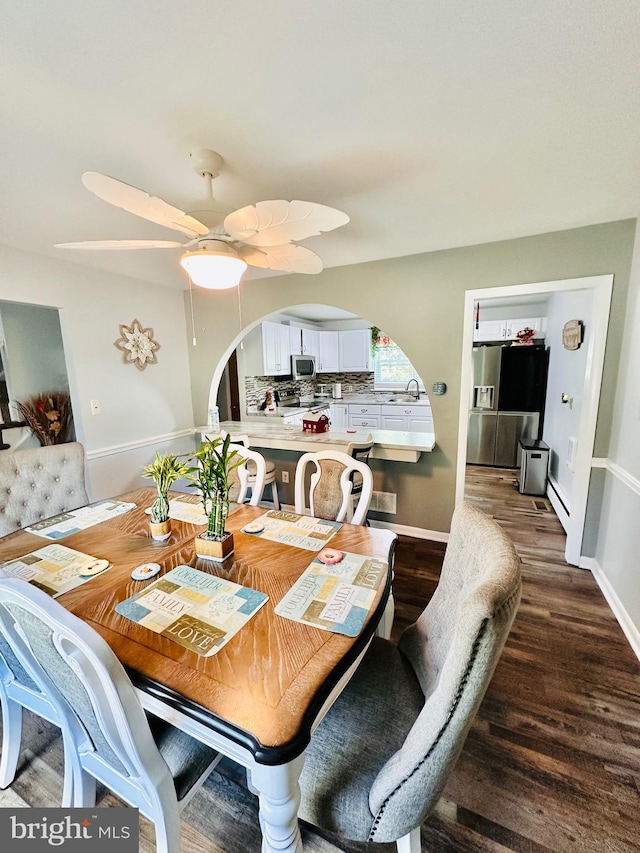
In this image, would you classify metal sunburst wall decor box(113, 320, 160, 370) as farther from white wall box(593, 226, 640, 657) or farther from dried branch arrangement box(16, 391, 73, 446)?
white wall box(593, 226, 640, 657)

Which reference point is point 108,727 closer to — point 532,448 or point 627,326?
point 627,326

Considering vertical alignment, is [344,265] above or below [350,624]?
above

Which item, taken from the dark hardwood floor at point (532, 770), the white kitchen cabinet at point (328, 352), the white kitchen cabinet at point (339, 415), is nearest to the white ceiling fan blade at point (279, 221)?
the dark hardwood floor at point (532, 770)

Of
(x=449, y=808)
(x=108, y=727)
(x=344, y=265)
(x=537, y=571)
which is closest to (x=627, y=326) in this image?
(x=537, y=571)

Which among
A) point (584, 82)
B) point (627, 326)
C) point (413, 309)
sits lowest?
point (627, 326)

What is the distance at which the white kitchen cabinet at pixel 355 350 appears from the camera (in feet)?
20.4

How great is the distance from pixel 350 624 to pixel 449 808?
0.84 meters

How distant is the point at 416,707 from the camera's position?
1.05 meters

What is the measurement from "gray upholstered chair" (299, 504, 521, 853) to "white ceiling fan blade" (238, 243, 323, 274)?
1.36 metres

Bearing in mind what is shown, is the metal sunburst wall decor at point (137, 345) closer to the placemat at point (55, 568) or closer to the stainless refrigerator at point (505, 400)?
the placemat at point (55, 568)

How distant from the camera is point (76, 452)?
2178 millimetres

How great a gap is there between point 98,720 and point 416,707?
0.86m

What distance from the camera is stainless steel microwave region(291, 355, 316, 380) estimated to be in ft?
17.9

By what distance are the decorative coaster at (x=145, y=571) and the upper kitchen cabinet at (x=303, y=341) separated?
173 inches
